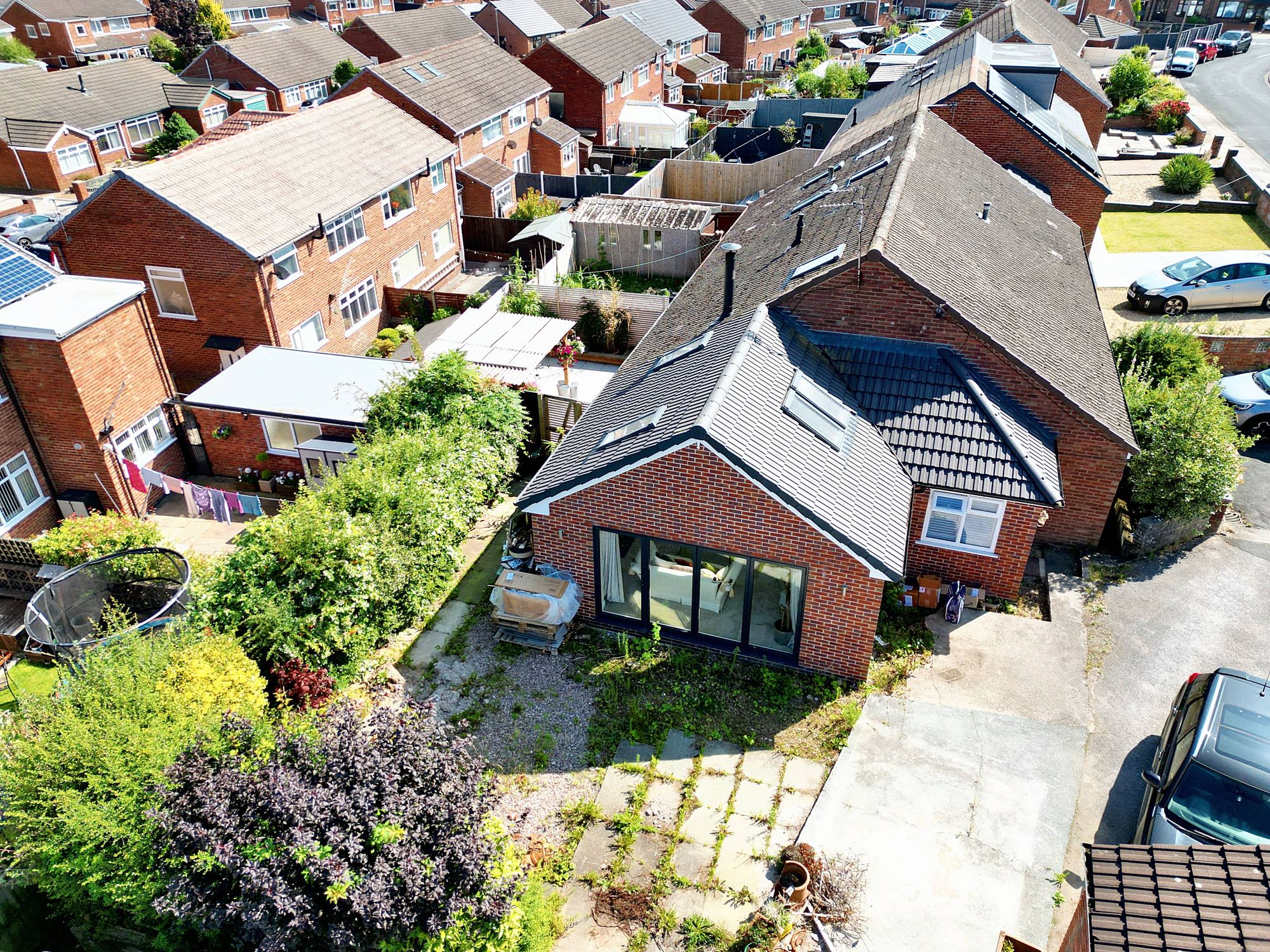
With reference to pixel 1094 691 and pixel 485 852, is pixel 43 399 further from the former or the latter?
pixel 1094 691

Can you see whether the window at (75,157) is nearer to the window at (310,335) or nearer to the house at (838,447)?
the window at (310,335)

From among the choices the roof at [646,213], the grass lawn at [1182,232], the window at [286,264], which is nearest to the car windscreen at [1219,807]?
the window at [286,264]

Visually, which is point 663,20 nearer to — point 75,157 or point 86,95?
point 86,95

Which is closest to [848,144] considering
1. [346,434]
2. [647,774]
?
[346,434]

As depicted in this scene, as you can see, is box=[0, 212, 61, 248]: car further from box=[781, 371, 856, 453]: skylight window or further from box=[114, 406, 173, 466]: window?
box=[781, 371, 856, 453]: skylight window

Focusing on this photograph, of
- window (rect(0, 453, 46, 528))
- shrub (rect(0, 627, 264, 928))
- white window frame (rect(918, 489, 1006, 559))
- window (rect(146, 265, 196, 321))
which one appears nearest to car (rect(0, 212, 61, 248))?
window (rect(146, 265, 196, 321))

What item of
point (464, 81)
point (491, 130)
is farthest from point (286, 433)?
point (464, 81)
